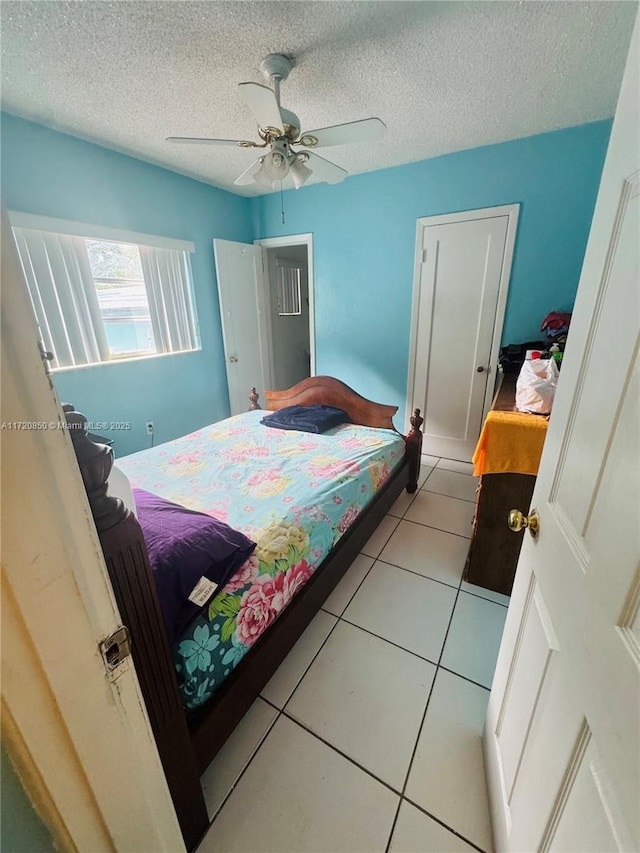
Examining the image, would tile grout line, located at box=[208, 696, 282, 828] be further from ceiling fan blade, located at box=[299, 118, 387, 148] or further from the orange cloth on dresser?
ceiling fan blade, located at box=[299, 118, 387, 148]

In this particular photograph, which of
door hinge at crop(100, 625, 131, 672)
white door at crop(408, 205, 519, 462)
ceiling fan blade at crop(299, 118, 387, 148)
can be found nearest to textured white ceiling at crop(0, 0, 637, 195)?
ceiling fan blade at crop(299, 118, 387, 148)

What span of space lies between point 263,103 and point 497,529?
2.27 meters

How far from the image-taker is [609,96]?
78.7 inches

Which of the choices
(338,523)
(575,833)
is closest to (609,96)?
(338,523)

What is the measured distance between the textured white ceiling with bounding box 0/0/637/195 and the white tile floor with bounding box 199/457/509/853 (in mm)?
2653

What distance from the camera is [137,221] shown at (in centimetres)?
Result: 279

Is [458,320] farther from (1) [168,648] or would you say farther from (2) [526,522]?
(1) [168,648]

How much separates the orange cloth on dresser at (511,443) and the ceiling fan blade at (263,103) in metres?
1.73

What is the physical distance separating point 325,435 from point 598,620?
6.78 feet

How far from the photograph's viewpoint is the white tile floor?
38.6 inches

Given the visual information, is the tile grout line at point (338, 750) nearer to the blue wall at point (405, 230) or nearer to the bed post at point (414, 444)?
the bed post at point (414, 444)

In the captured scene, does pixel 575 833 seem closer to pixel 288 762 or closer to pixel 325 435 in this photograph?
pixel 288 762

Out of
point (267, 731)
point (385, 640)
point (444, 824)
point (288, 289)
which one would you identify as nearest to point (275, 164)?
point (385, 640)

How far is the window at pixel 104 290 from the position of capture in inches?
93.0
